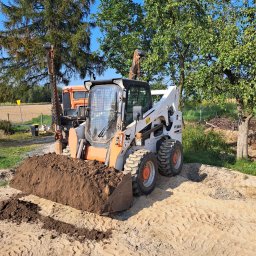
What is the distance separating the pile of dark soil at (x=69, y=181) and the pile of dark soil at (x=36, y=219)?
0.36 meters

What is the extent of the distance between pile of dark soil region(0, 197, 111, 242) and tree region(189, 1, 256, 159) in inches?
254

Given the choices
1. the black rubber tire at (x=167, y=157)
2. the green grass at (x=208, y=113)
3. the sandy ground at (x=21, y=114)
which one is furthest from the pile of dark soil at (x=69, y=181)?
the sandy ground at (x=21, y=114)

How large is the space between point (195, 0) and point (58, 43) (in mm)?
12086

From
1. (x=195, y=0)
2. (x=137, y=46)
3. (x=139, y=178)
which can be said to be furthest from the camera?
(x=137, y=46)

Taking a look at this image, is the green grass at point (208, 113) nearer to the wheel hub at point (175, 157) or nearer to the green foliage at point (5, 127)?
the green foliage at point (5, 127)

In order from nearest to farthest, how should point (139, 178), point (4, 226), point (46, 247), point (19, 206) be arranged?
point (46, 247)
point (4, 226)
point (19, 206)
point (139, 178)

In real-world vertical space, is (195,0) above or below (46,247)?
above

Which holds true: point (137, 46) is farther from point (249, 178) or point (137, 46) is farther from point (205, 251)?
point (205, 251)

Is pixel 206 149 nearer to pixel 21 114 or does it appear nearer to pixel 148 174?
pixel 148 174

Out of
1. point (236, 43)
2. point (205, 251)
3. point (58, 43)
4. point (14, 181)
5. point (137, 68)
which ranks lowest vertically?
point (205, 251)

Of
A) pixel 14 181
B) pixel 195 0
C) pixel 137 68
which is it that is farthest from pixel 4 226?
pixel 195 0

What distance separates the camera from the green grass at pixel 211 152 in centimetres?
1160

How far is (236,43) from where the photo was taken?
33.5 ft

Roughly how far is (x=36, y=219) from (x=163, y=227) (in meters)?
2.31
